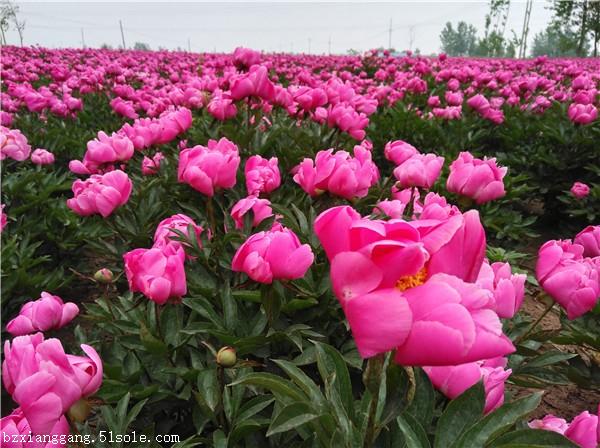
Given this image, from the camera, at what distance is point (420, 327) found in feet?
1.79

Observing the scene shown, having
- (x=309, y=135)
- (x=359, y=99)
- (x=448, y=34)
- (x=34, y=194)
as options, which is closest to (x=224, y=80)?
(x=309, y=135)

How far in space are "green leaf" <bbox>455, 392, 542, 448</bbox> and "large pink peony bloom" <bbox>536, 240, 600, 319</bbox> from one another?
584mm

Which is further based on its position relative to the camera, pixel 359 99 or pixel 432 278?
pixel 359 99

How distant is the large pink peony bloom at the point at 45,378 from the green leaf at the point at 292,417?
1.18ft

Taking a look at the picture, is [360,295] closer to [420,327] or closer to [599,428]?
[420,327]

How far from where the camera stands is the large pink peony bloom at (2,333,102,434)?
803 millimetres

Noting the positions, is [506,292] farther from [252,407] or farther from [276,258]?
[252,407]

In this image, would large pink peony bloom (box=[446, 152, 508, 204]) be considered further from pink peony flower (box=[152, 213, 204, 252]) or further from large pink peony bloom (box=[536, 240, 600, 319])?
pink peony flower (box=[152, 213, 204, 252])

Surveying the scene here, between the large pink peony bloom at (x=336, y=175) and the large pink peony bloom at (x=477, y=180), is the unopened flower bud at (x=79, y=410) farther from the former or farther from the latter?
the large pink peony bloom at (x=477, y=180)

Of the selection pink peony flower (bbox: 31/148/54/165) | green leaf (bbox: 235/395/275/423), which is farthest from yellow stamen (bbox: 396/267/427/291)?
pink peony flower (bbox: 31/148/54/165)

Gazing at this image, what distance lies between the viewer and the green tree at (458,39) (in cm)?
9656

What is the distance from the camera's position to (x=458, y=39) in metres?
101

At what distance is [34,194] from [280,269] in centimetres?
251

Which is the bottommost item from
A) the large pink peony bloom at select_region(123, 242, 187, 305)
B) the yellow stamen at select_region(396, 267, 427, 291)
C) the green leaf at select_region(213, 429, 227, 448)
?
the green leaf at select_region(213, 429, 227, 448)
